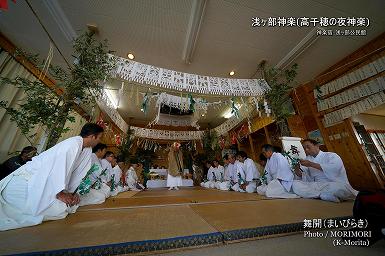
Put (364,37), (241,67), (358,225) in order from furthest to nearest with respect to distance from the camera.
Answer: (241,67) < (364,37) < (358,225)

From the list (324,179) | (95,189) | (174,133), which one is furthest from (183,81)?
(174,133)

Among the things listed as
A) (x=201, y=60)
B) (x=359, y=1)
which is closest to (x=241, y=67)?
(x=201, y=60)

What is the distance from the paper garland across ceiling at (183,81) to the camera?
143 inches

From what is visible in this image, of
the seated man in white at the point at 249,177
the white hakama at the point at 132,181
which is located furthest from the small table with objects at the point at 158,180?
the seated man in white at the point at 249,177

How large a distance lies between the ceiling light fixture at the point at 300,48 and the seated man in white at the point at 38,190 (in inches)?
227

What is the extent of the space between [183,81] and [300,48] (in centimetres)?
362

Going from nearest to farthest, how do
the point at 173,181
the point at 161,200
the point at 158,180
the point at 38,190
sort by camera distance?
1. the point at 38,190
2. the point at 161,200
3. the point at 173,181
4. the point at 158,180

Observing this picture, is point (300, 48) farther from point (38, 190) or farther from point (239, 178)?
point (38, 190)

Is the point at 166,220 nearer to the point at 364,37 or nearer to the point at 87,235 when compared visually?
the point at 87,235

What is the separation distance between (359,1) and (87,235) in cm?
634

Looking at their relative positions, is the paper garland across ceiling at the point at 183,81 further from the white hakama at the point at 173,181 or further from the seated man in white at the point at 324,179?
the white hakama at the point at 173,181

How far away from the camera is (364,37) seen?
434cm

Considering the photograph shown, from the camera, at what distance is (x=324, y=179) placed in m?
3.11

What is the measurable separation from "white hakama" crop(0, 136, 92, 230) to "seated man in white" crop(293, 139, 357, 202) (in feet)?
12.7
